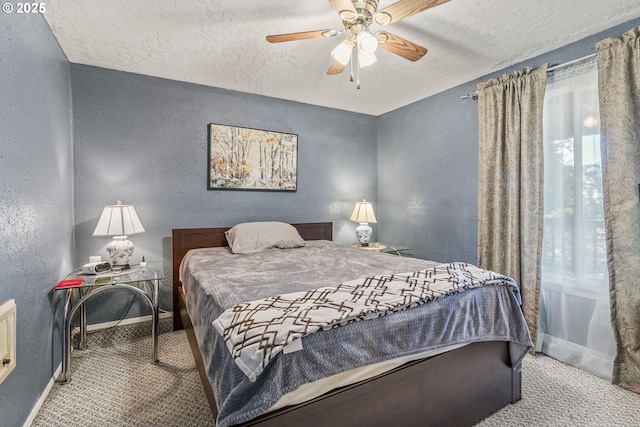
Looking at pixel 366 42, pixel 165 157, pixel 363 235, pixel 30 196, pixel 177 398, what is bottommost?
pixel 177 398

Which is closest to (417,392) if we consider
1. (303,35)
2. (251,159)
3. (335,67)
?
(303,35)

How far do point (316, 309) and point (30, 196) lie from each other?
1.76 m

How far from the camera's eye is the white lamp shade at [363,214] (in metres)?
3.66

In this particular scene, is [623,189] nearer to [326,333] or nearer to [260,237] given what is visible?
[326,333]

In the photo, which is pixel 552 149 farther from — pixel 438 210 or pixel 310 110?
pixel 310 110


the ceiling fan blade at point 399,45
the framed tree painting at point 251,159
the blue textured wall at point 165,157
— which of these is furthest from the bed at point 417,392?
the framed tree painting at point 251,159

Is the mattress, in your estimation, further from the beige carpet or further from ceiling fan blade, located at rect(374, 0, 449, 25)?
ceiling fan blade, located at rect(374, 0, 449, 25)

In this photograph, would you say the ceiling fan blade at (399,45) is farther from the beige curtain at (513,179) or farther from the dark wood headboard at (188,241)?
the dark wood headboard at (188,241)

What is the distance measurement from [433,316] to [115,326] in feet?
8.97

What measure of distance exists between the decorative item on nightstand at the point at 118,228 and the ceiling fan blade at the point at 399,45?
2.32m

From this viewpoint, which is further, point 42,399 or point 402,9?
point 42,399

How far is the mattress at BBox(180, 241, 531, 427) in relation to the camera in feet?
3.43

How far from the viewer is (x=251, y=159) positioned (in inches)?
131

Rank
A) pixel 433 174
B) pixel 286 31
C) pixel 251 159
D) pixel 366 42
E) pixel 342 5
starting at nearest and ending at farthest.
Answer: pixel 342 5
pixel 366 42
pixel 286 31
pixel 251 159
pixel 433 174
